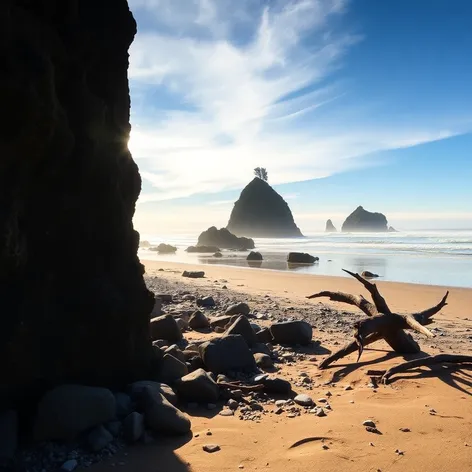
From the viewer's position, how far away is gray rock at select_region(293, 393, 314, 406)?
4.31 meters

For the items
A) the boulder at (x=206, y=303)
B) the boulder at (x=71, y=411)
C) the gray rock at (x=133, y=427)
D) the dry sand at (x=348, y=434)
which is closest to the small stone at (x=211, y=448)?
the dry sand at (x=348, y=434)

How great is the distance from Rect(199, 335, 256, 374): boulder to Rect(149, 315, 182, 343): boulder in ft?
4.63

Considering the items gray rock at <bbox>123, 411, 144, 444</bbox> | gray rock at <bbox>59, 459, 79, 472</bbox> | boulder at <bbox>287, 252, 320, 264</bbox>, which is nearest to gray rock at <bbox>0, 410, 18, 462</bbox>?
gray rock at <bbox>59, 459, 79, 472</bbox>

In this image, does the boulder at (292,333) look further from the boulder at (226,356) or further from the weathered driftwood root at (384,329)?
the boulder at (226,356)

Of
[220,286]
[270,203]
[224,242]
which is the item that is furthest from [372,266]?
[270,203]

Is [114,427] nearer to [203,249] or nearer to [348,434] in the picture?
[348,434]

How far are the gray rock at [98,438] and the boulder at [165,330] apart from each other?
11.0 feet

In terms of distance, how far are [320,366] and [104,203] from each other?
130 inches

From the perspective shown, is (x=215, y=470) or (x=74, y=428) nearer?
(x=215, y=470)

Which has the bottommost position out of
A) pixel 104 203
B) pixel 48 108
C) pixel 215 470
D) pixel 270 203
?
pixel 215 470

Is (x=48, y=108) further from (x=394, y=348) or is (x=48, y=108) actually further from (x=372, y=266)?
(x=372, y=266)

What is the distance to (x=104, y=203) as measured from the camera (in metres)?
4.34

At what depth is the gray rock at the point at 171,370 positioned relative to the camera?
4668 mm

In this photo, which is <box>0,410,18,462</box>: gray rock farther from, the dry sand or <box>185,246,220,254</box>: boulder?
<box>185,246,220,254</box>: boulder
